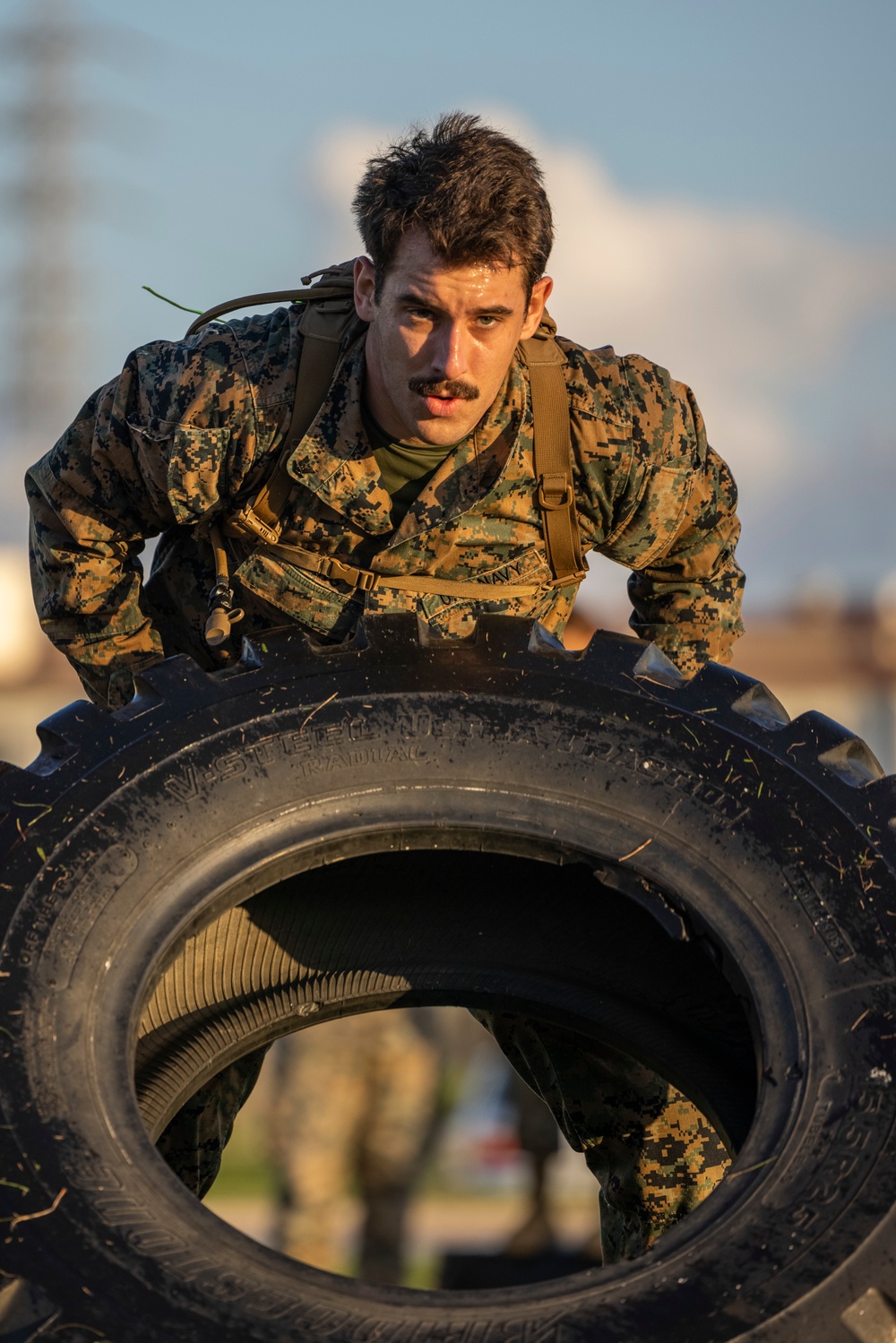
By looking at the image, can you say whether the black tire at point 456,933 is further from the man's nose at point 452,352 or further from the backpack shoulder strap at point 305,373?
the backpack shoulder strap at point 305,373

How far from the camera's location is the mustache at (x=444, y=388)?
3.02 metres

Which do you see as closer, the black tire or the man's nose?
the black tire

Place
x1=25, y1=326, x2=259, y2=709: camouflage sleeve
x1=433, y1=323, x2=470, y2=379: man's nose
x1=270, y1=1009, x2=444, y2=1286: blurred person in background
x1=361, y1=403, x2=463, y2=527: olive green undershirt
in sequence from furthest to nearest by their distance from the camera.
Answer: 1. x1=270, y1=1009, x2=444, y2=1286: blurred person in background
2. x1=361, y1=403, x2=463, y2=527: olive green undershirt
3. x1=25, y1=326, x2=259, y2=709: camouflage sleeve
4. x1=433, y1=323, x2=470, y2=379: man's nose

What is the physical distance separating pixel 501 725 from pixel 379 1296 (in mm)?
839

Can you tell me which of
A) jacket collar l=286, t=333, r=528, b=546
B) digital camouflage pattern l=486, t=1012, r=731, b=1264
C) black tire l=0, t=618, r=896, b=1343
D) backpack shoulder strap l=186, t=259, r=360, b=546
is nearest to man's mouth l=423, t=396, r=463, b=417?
jacket collar l=286, t=333, r=528, b=546

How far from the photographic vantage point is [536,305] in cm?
320

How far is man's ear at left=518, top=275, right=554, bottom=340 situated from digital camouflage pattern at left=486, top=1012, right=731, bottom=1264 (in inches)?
54.1

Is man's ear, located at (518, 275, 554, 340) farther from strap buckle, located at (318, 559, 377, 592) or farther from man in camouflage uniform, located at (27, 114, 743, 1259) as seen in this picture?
strap buckle, located at (318, 559, 377, 592)

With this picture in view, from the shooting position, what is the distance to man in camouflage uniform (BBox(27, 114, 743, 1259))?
3.06m

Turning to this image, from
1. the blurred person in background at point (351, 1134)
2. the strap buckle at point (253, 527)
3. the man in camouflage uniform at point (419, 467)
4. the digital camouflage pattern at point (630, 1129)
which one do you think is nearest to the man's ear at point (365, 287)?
the man in camouflage uniform at point (419, 467)

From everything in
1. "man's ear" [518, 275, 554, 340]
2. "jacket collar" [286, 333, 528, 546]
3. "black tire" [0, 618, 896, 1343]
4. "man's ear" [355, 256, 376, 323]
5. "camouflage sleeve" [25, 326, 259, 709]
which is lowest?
"black tire" [0, 618, 896, 1343]

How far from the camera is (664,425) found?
10.8 feet

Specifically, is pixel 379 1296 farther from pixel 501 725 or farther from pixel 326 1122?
pixel 326 1122

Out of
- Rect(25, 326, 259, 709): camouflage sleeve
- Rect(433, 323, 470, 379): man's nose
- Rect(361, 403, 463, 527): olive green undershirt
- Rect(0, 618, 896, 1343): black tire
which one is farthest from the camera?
Rect(361, 403, 463, 527): olive green undershirt
